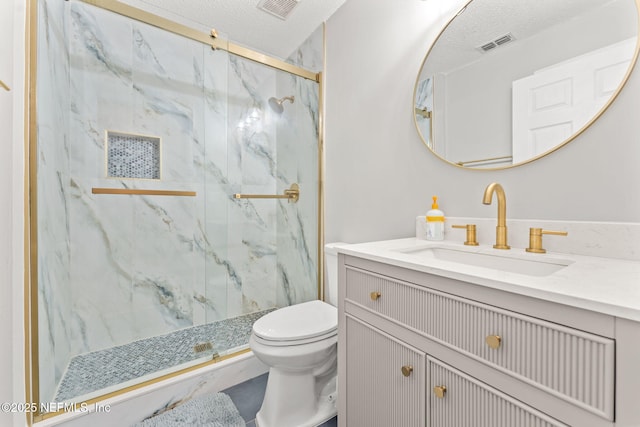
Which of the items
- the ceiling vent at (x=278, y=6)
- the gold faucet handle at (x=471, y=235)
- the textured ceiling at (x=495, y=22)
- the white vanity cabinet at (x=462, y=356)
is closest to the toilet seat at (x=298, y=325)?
the white vanity cabinet at (x=462, y=356)

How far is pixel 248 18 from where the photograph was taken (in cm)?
192

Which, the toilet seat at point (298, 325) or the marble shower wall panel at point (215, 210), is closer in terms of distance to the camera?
the toilet seat at point (298, 325)

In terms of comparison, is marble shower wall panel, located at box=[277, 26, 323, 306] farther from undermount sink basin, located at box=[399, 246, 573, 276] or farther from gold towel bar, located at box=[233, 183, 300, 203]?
undermount sink basin, located at box=[399, 246, 573, 276]

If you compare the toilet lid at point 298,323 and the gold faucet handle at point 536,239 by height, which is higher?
the gold faucet handle at point 536,239

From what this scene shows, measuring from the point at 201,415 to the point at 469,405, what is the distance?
1.25m

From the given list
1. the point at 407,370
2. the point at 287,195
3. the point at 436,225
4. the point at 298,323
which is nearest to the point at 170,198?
the point at 287,195

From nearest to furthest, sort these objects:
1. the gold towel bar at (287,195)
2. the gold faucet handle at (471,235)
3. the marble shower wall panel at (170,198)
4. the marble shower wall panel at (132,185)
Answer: the gold faucet handle at (471,235), the marble shower wall panel at (132,185), the marble shower wall panel at (170,198), the gold towel bar at (287,195)

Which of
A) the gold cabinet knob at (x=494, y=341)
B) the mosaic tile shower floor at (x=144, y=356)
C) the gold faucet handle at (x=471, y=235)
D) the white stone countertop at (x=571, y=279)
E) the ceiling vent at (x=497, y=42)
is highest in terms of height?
the ceiling vent at (x=497, y=42)

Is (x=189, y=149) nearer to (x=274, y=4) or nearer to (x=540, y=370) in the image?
(x=274, y=4)

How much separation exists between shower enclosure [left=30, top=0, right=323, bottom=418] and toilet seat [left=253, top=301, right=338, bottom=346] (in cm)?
50

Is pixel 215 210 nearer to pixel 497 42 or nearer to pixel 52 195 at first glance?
pixel 52 195

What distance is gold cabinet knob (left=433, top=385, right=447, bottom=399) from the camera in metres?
0.68

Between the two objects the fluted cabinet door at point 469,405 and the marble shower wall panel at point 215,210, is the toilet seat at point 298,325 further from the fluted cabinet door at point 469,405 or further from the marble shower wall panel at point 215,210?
the marble shower wall panel at point 215,210

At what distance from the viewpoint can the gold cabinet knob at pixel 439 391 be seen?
68 cm
